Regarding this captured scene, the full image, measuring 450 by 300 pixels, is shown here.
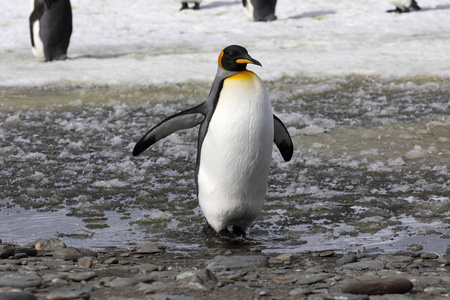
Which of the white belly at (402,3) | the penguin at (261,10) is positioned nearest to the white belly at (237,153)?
the penguin at (261,10)

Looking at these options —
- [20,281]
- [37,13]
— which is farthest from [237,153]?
[37,13]

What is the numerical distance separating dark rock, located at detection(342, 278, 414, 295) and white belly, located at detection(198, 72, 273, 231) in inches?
50.6

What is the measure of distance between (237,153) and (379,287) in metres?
1.33

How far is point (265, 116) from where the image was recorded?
11.5 feet

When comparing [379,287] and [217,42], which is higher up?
[379,287]

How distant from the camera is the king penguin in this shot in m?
3.49

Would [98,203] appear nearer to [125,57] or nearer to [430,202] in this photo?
[430,202]

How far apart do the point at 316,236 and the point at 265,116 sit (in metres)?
0.65

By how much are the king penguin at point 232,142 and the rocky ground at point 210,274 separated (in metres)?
0.30

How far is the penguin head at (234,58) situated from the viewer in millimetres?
3492

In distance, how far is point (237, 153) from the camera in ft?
11.5

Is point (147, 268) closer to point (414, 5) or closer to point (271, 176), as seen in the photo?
point (271, 176)

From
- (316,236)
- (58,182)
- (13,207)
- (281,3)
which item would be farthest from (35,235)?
(281,3)

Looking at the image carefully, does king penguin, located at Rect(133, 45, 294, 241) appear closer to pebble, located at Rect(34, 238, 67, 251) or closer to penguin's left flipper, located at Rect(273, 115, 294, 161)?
penguin's left flipper, located at Rect(273, 115, 294, 161)
